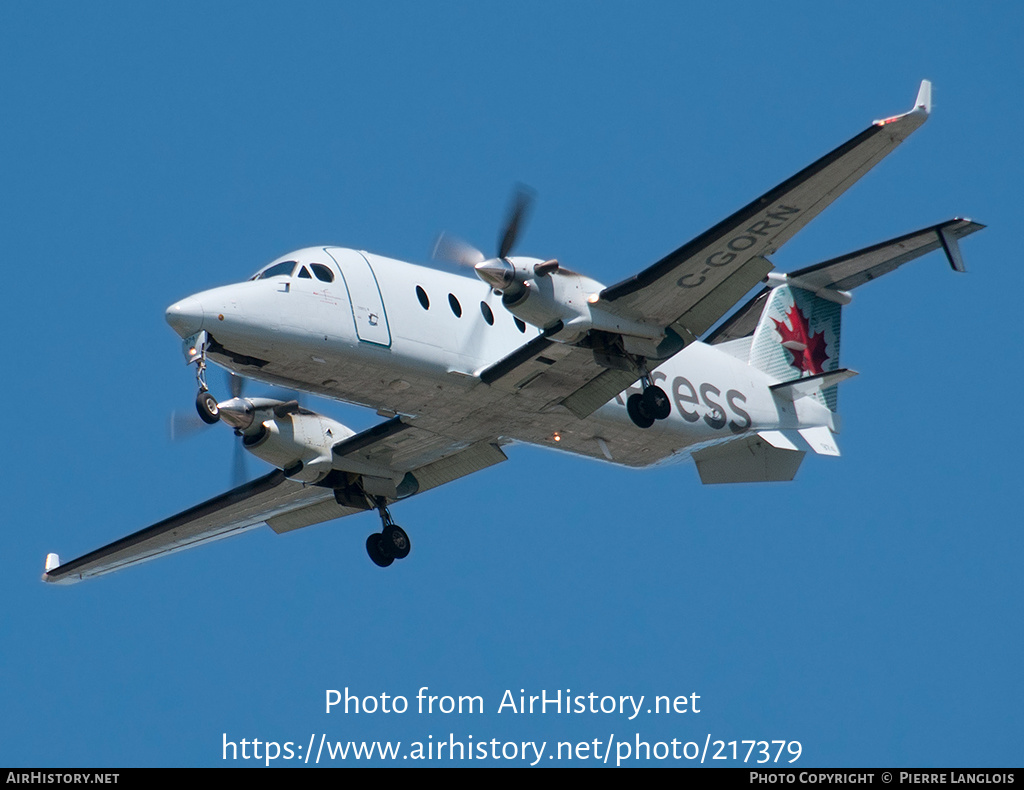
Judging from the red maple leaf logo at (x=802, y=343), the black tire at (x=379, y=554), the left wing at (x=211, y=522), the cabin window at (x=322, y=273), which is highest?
the red maple leaf logo at (x=802, y=343)

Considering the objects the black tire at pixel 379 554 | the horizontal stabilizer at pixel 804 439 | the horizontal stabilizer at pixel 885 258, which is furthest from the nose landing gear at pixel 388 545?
the horizontal stabilizer at pixel 885 258

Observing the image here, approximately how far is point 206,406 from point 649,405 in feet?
17.4

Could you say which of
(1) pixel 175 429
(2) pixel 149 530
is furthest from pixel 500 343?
(2) pixel 149 530

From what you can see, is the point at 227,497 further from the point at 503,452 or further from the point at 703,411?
the point at 703,411

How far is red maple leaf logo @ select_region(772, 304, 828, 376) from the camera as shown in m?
21.0

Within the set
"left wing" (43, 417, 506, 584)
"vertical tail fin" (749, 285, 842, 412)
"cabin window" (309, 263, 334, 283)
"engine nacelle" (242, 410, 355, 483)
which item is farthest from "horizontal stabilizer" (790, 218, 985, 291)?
"engine nacelle" (242, 410, 355, 483)

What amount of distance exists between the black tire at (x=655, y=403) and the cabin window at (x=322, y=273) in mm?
4105

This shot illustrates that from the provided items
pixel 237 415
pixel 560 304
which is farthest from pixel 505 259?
pixel 237 415

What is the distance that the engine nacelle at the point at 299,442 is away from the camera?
18719 mm

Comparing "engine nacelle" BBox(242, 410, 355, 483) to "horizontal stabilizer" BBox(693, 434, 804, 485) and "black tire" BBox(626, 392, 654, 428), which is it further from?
"horizontal stabilizer" BBox(693, 434, 804, 485)

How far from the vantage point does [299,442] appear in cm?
1895

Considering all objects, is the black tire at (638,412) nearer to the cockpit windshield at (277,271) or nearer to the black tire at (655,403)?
the black tire at (655,403)

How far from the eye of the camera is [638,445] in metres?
19.3
